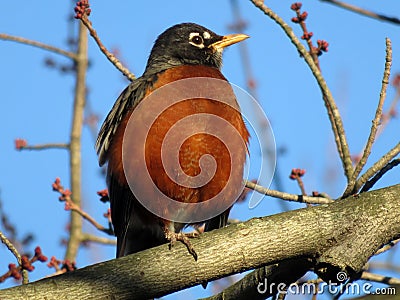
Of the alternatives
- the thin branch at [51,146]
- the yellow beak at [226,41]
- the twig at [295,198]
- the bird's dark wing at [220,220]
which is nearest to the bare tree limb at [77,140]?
the thin branch at [51,146]

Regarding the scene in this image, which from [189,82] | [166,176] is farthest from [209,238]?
[189,82]

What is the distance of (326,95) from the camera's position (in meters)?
4.24

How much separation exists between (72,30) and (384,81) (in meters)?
3.65

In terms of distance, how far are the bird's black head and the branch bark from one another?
2.73 meters

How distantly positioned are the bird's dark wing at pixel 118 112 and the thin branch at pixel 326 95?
3.68 ft

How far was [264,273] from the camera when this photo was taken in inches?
139

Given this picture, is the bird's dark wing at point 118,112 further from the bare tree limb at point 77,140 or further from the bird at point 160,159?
the bare tree limb at point 77,140

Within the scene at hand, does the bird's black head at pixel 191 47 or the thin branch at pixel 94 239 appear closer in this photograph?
the thin branch at pixel 94 239

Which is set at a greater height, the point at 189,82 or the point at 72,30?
the point at 72,30

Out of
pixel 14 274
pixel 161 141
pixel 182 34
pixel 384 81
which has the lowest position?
pixel 14 274

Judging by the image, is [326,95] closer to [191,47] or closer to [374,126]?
[374,126]

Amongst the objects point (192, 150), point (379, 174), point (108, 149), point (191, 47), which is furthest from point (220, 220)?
point (191, 47)

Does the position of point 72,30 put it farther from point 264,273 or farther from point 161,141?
point 264,273

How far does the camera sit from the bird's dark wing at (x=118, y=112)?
4.96 metres
